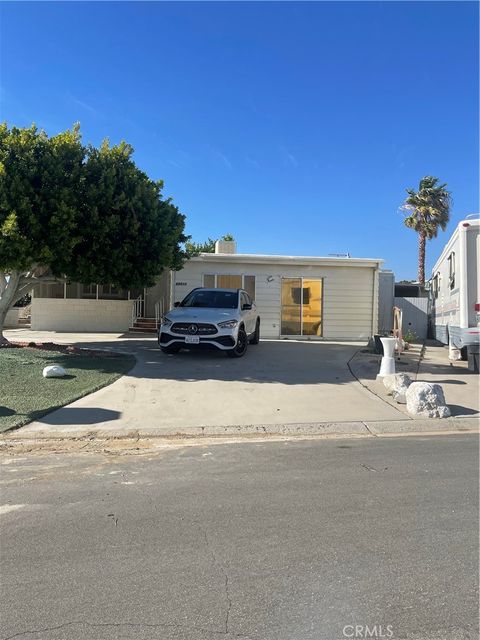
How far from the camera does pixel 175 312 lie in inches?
482

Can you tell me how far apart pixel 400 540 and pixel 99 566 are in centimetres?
A: 209

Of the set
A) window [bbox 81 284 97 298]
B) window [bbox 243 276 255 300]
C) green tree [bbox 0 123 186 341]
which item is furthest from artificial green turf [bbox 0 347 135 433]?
window [bbox 81 284 97 298]

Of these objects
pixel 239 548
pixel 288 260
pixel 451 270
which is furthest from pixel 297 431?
pixel 288 260

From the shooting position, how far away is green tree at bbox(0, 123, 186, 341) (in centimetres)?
1094

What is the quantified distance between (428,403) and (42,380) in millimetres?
6697

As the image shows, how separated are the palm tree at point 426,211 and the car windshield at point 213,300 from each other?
932 inches

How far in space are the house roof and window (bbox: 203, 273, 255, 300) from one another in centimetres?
55

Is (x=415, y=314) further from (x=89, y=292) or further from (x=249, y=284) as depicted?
(x=89, y=292)

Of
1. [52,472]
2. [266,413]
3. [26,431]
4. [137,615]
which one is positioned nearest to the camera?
[137,615]

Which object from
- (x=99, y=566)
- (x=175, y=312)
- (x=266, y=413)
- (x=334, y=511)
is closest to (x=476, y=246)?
(x=266, y=413)

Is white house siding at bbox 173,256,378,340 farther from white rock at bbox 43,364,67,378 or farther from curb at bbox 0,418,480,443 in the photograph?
curb at bbox 0,418,480,443

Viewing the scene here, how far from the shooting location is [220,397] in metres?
8.65

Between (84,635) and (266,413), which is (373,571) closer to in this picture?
(84,635)

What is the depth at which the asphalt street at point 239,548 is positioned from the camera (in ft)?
8.77
